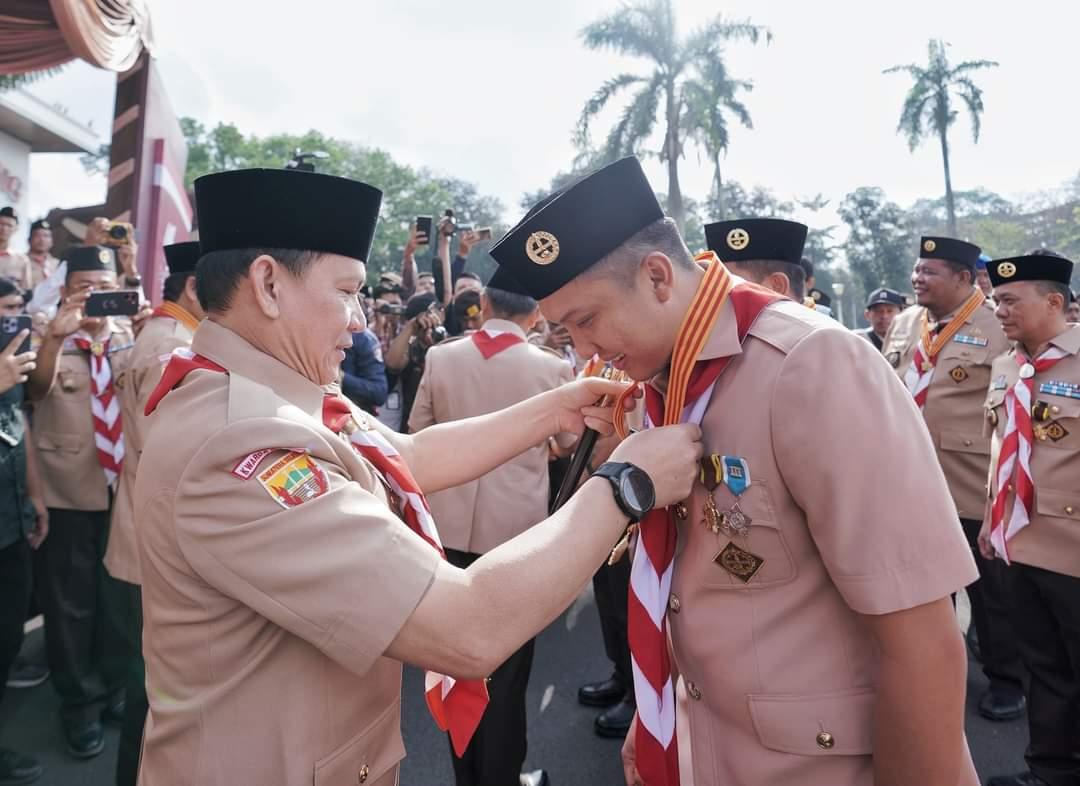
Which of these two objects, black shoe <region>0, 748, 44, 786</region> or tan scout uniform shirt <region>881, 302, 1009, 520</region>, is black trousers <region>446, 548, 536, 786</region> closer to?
black shoe <region>0, 748, 44, 786</region>

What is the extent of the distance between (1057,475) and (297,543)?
353 centimetres

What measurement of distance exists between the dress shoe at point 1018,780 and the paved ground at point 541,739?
0.12 m

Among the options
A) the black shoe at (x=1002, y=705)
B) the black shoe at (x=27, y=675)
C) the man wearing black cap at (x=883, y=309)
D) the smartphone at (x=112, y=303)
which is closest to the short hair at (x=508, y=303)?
the smartphone at (x=112, y=303)

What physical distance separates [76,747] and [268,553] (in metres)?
3.33

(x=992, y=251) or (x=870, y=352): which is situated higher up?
(x=870, y=352)

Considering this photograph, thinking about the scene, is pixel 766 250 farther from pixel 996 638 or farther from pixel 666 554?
pixel 996 638

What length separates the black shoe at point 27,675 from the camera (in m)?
4.14

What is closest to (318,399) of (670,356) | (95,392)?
(670,356)

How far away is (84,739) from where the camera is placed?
347 centimetres

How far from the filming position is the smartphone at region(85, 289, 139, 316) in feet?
11.6

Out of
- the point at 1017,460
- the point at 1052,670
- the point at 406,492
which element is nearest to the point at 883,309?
the point at 1017,460

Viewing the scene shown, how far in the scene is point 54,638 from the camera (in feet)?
12.2

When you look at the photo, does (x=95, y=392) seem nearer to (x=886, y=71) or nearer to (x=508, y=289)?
(x=508, y=289)

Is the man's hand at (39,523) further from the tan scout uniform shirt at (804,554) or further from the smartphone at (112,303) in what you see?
the tan scout uniform shirt at (804,554)
